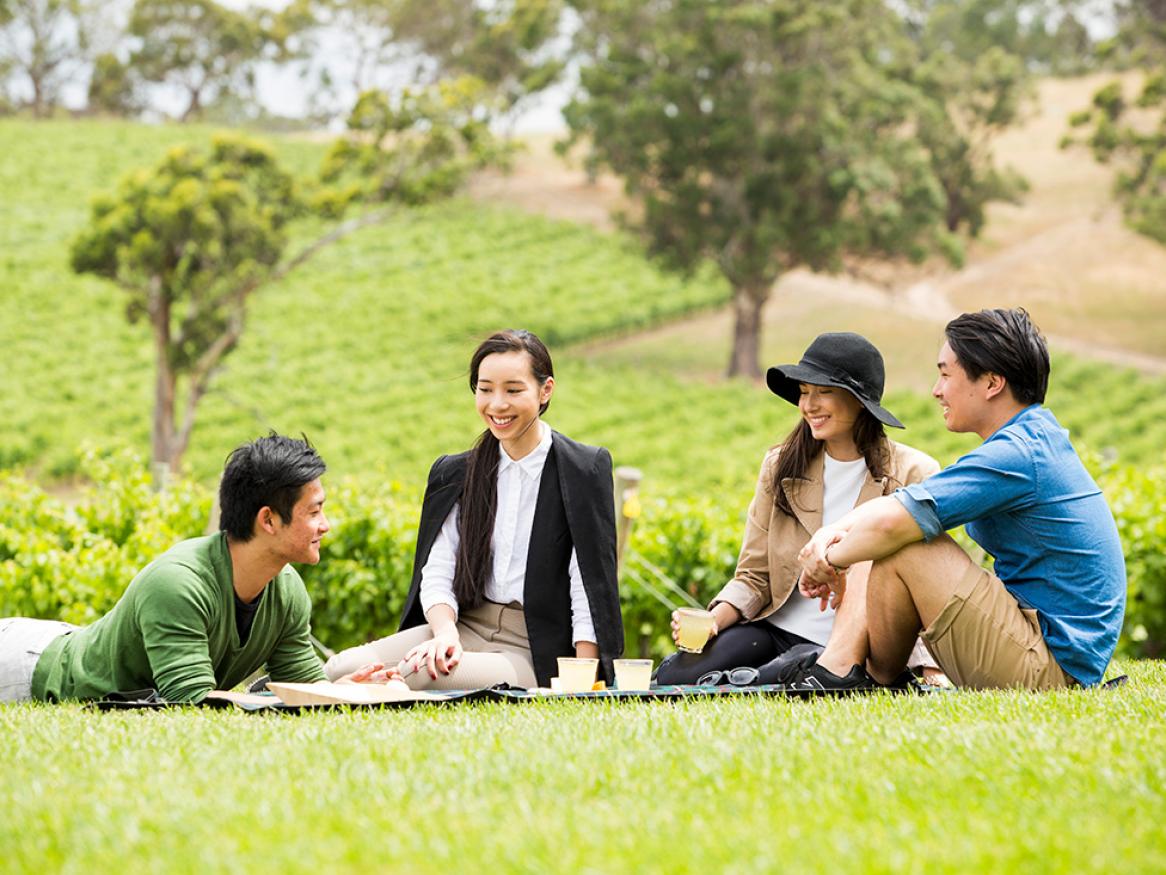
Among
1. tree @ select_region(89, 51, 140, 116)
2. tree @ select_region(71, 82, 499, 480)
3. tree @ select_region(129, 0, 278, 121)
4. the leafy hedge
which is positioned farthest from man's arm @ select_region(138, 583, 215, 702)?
tree @ select_region(89, 51, 140, 116)

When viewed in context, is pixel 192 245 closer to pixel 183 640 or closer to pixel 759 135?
pixel 759 135

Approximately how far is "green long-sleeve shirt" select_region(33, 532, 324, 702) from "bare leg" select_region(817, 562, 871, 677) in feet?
6.14

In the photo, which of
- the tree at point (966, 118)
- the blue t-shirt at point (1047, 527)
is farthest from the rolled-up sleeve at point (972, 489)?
the tree at point (966, 118)

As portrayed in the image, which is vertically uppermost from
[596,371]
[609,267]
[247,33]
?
Answer: [247,33]

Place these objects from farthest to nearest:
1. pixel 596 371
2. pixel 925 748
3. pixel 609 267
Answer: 1. pixel 609 267
2. pixel 596 371
3. pixel 925 748

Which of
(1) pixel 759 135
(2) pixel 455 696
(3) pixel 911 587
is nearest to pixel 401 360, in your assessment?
(1) pixel 759 135

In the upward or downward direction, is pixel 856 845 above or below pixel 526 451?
below

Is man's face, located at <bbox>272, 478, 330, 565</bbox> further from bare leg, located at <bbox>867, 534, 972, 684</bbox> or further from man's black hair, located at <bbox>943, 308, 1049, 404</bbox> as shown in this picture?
man's black hair, located at <bbox>943, 308, 1049, 404</bbox>

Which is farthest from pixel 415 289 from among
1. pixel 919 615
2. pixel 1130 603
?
pixel 919 615

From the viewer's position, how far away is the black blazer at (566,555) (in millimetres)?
4766

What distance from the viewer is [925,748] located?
2.99 m

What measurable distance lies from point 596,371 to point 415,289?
24.2 feet

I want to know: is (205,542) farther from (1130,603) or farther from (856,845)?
(1130,603)

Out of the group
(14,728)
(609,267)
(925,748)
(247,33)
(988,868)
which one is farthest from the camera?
(247,33)
